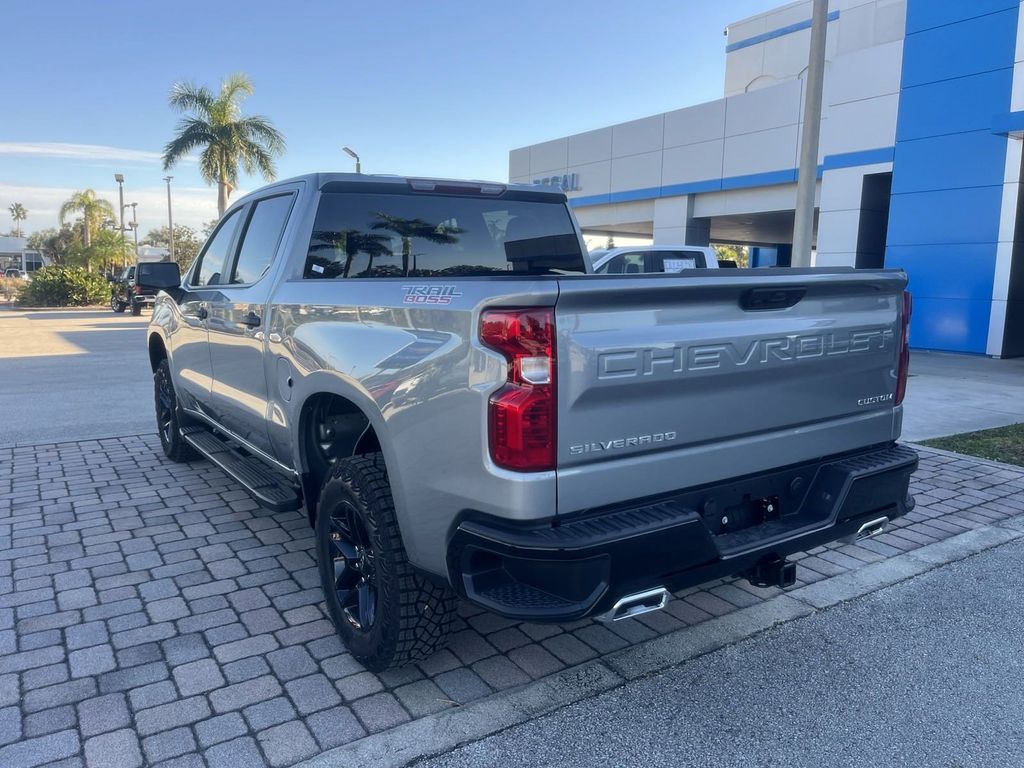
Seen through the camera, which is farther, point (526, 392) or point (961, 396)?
point (961, 396)

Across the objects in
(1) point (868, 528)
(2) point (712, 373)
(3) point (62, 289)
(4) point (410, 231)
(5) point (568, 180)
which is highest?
(5) point (568, 180)

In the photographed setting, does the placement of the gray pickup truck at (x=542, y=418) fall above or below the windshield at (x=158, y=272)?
below

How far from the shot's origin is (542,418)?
2.34 metres

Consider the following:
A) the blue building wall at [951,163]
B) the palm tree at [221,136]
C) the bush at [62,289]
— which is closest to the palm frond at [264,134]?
the palm tree at [221,136]

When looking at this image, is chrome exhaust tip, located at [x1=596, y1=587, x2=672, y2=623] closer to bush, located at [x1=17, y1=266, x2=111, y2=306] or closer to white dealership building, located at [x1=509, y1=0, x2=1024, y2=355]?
white dealership building, located at [x1=509, y1=0, x2=1024, y2=355]

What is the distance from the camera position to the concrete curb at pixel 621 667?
2633mm

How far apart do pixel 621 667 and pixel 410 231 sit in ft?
7.70

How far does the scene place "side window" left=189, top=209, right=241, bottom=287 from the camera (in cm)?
493

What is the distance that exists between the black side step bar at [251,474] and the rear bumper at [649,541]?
144cm

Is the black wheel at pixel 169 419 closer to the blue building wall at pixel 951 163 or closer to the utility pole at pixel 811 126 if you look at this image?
the utility pole at pixel 811 126

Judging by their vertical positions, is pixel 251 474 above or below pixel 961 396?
above

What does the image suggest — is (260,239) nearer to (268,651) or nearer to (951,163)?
(268,651)

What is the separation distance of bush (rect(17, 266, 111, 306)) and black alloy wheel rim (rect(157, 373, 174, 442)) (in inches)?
1317

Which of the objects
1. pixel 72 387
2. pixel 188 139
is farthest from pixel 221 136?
pixel 72 387
